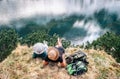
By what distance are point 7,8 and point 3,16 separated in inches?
177

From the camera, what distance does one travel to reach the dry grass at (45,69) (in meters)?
11.0

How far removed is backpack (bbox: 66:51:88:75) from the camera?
1102 centimetres

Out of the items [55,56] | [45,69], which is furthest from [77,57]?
[45,69]

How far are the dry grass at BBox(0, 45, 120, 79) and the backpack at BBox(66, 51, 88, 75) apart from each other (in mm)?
138

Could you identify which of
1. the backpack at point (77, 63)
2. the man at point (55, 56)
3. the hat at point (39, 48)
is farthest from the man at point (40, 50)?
the backpack at point (77, 63)

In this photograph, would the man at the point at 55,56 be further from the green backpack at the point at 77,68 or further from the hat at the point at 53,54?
the green backpack at the point at 77,68

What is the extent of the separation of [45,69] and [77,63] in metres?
1.01

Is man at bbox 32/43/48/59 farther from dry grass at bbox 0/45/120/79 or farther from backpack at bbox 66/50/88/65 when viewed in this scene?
backpack at bbox 66/50/88/65

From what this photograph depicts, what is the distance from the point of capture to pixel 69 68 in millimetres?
11109

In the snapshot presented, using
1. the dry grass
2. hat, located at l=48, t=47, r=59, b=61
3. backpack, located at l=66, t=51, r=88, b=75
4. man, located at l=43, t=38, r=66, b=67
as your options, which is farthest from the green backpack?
hat, located at l=48, t=47, r=59, b=61

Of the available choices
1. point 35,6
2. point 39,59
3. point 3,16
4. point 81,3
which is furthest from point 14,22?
point 39,59

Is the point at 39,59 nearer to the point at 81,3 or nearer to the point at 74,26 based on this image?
the point at 74,26

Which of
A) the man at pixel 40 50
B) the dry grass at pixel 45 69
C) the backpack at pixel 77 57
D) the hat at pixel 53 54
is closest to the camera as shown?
the hat at pixel 53 54

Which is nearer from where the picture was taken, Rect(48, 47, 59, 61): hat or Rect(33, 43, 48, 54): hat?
Rect(48, 47, 59, 61): hat
